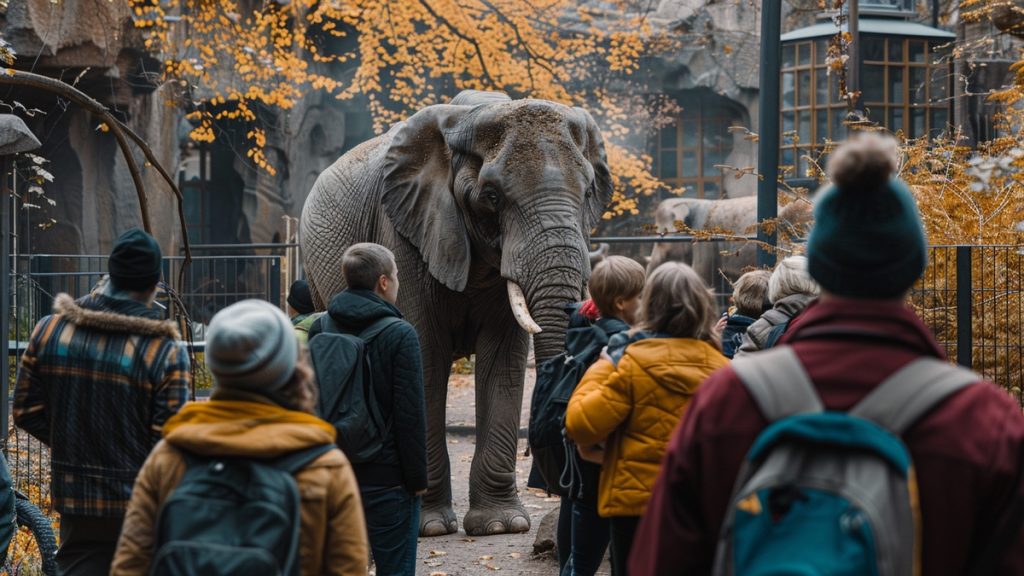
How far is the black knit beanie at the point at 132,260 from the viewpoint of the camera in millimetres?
4531

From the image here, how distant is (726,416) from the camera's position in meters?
2.49

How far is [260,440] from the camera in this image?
3102 millimetres

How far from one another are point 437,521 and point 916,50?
65.4ft

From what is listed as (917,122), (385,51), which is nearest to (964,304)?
(385,51)

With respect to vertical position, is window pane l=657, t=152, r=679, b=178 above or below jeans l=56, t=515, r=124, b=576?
above

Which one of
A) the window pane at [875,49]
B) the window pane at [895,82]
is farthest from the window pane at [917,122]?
the window pane at [875,49]

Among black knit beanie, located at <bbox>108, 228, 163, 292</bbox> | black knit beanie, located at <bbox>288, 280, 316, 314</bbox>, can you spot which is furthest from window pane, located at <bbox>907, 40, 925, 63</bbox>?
black knit beanie, located at <bbox>108, 228, 163, 292</bbox>

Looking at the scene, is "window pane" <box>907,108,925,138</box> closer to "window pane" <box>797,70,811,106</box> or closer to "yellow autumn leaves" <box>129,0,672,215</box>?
"window pane" <box>797,70,811,106</box>

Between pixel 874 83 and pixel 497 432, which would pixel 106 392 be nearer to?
pixel 497 432

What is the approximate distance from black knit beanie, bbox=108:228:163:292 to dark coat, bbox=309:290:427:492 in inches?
42.2

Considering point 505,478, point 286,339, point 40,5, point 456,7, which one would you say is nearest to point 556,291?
point 505,478

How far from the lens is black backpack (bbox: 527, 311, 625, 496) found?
5.37 m

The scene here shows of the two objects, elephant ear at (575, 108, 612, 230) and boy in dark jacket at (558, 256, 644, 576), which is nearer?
boy in dark jacket at (558, 256, 644, 576)

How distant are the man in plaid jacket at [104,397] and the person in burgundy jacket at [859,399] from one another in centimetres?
232
